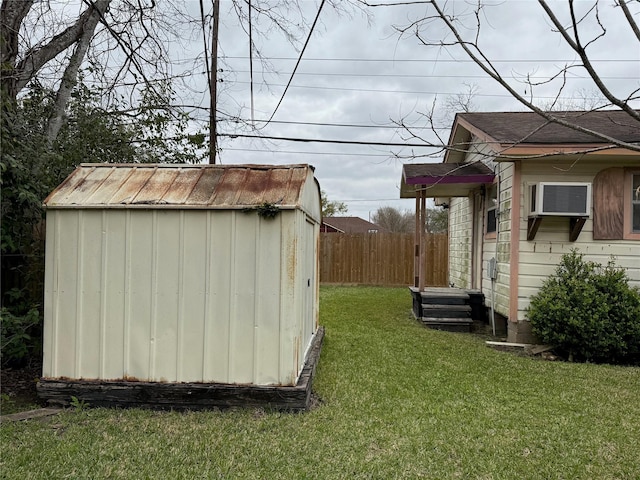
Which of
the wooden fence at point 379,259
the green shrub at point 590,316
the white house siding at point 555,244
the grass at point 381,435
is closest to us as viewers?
the grass at point 381,435

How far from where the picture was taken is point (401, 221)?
1770 inches

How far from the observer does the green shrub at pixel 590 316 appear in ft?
19.2

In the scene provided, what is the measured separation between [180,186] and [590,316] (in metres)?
5.29

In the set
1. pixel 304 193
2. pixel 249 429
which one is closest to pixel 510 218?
pixel 304 193

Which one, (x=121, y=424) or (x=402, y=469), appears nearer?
(x=402, y=469)

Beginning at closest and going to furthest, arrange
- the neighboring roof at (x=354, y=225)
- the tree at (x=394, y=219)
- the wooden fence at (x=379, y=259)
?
the wooden fence at (x=379, y=259)
the neighboring roof at (x=354, y=225)
the tree at (x=394, y=219)

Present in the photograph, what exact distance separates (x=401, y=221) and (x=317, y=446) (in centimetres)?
4277

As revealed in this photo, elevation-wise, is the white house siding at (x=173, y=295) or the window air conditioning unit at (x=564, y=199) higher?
the window air conditioning unit at (x=564, y=199)

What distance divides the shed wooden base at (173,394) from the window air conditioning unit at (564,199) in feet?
14.4

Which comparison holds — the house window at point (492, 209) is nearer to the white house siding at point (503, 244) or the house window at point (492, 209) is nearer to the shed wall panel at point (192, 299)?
the white house siding at point (503, 244)

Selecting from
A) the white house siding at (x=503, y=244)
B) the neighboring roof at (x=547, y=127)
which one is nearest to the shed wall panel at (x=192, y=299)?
the neighboring roof at (x=547, y=127)

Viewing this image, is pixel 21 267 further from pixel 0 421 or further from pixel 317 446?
pixel 317 446

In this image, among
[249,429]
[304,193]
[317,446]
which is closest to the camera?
[317,446]

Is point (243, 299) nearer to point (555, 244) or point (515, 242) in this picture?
point (515, 242)
